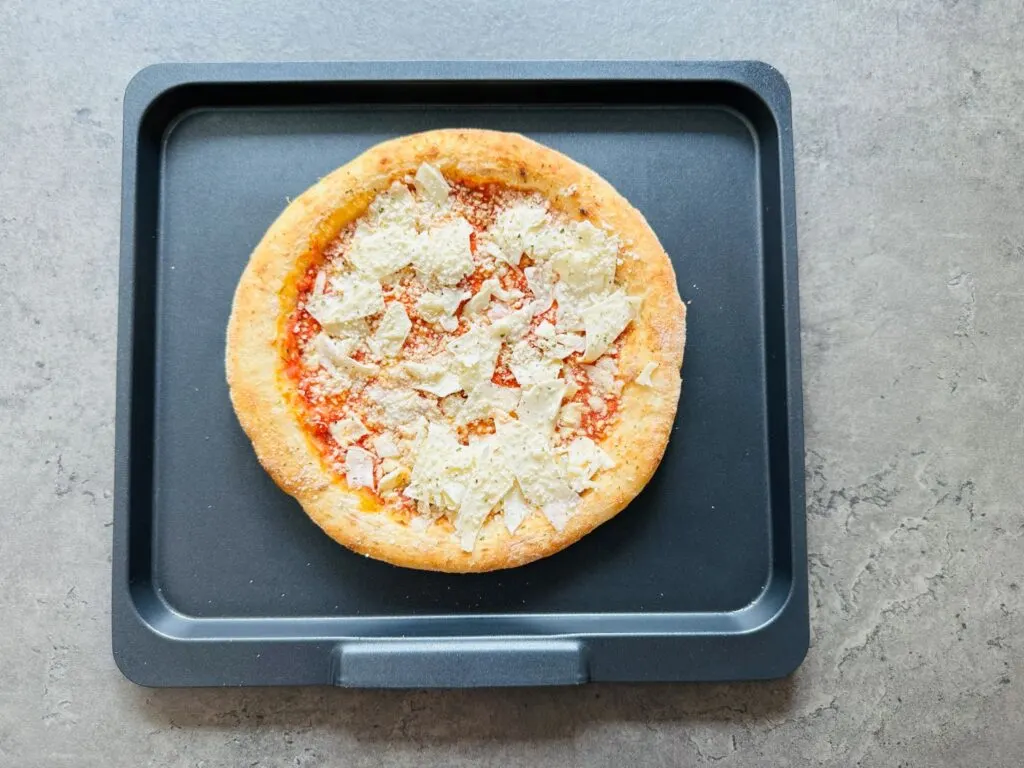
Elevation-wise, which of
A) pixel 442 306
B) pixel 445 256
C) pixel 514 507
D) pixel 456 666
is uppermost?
pixel 445 256

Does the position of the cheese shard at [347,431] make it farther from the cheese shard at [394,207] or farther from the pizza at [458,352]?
the cheese shard at [394,207]

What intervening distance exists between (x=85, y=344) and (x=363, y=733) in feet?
4.46

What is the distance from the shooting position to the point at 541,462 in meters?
2.13

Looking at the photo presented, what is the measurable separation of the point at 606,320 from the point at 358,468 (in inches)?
30.5

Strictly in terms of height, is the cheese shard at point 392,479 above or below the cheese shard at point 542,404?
below

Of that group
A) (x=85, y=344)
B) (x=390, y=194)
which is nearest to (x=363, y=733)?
(x=85, y=344)

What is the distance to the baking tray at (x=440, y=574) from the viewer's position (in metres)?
2.17

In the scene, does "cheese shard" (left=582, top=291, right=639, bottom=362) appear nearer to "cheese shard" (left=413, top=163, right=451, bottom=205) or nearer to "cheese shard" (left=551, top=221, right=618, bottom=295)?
"cheese shard" (left=551, top=221, right=618, bottom=295)

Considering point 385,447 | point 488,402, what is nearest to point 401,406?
point 385,447

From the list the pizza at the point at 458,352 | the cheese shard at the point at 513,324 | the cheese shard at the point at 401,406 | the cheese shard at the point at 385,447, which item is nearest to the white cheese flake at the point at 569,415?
the pizza at the point at 458,352

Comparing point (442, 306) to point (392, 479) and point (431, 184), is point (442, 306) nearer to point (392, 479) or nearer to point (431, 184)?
point (431, 184)

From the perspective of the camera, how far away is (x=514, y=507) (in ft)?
7.04

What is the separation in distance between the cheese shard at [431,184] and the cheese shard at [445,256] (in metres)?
0.09

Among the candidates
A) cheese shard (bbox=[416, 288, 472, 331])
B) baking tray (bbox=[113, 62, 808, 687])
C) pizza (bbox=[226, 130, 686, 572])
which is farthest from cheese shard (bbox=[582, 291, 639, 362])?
cheese shard (bbox=[416, 288, 472, 331])
